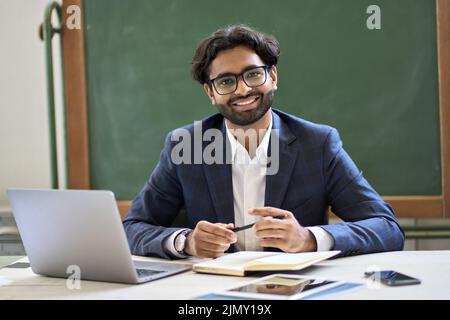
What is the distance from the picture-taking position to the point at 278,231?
Answer: 5.84 ft

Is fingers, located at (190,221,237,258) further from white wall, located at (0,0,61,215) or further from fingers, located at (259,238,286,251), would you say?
white wall, located at (0,0,61,215)

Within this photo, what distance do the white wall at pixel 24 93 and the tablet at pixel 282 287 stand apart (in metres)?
2.09

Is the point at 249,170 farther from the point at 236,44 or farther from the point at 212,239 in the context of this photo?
the point at 212,239

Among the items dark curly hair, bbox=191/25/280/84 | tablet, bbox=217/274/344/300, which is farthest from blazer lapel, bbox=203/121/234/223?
tablet, bbox=217/274/344/300

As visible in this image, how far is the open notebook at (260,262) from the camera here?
5.22 ft

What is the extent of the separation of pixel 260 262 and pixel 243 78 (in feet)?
2.63

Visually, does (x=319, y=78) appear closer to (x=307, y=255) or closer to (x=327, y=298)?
(x=307, y=255)

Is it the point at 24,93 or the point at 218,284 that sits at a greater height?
the point at 24,93

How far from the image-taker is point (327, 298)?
131 centimetres

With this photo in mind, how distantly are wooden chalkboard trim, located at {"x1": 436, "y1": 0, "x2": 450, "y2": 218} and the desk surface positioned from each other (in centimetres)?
111

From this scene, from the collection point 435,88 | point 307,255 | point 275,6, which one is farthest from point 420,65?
point 307,255

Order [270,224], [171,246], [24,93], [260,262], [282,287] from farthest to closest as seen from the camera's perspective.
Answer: [24,93] < [171,246] < [270,224] < [260,262] < [282,287]

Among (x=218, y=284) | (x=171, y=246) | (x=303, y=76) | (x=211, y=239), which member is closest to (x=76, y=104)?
(x=303, y=76)

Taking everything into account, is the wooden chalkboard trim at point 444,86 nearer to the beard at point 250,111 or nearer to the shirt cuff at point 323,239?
the beard at point 250,111
